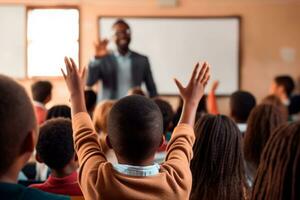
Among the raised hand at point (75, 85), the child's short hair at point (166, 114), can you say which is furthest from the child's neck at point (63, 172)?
the child's short hair at point (166, 114)

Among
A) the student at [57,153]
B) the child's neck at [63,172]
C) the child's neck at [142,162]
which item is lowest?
the child's neck at [63,172]

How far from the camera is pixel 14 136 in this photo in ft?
3.69

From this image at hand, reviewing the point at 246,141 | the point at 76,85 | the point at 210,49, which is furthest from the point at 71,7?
the point at 76,85

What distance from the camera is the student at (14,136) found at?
1.11m

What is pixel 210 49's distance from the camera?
21.1 feet

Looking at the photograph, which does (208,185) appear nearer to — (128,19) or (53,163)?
(53,163)

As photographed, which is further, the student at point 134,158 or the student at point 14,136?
the student at point 134,158

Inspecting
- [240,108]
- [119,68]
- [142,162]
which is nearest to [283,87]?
[119,68]

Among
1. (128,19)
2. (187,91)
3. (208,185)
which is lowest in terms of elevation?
(208,185)

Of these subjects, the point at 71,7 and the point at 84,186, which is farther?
the point at 71,7

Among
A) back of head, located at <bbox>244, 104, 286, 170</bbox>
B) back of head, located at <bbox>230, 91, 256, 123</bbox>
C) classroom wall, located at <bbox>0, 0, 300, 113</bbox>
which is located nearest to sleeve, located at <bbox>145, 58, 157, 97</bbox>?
classroom wall, located at <bbox>0, 0, 300, 113</bbox>

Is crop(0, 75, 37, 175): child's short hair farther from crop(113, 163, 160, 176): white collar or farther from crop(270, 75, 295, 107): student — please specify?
crop(270, 75, 295, 107): student

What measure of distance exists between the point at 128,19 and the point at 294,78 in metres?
2.20

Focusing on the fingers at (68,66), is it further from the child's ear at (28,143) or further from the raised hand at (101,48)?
the raised hand at (101,48)
